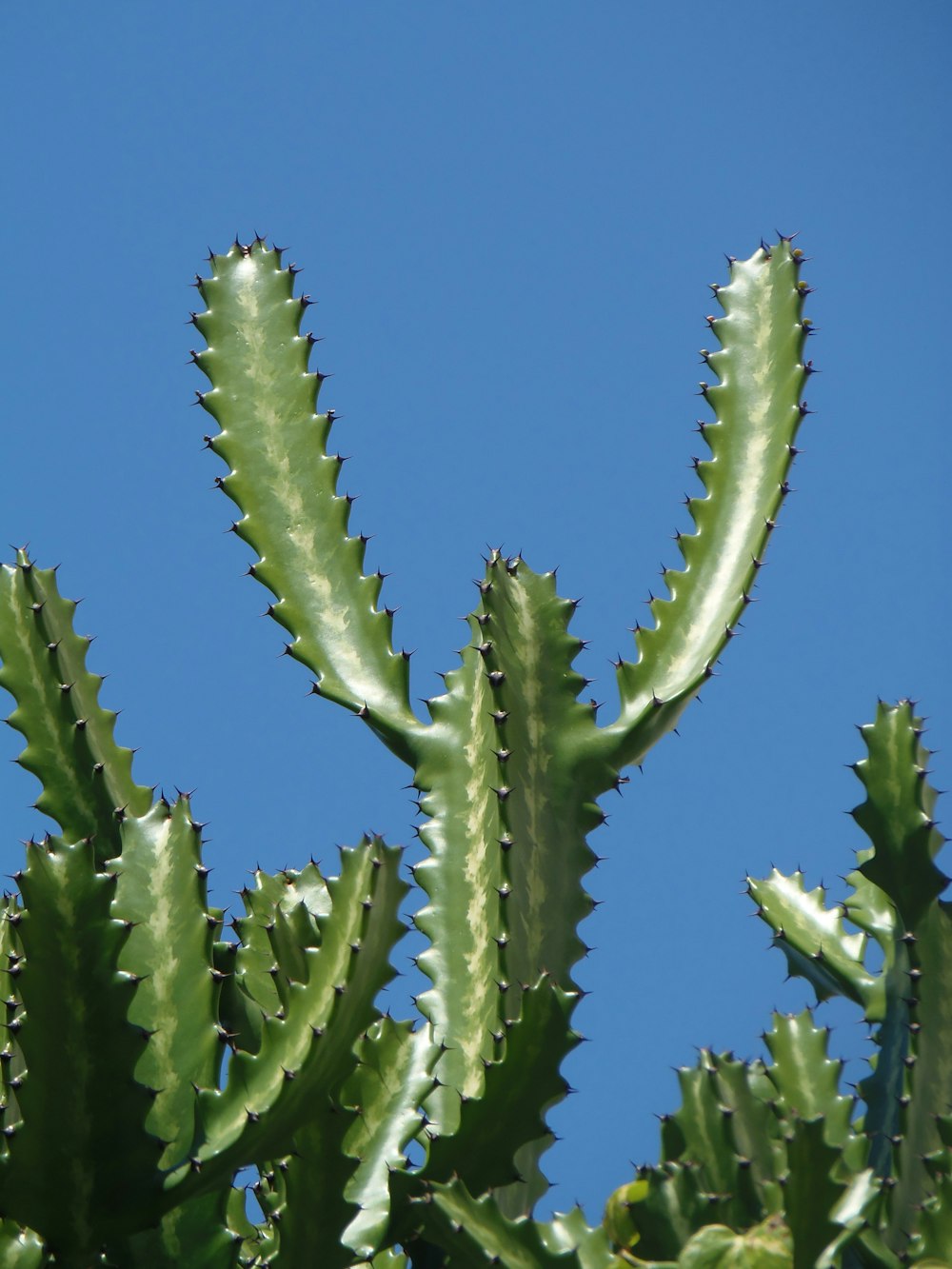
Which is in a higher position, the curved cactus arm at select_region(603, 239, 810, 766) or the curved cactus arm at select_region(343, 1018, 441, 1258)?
the curved cactus arm at select_region(603, 239, 810, 766)

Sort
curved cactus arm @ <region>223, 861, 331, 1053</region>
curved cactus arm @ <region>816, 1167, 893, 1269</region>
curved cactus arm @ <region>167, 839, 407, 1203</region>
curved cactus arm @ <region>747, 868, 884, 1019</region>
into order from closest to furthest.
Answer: curved cactus arm @ <region>816, 1167, 893, 1269</region> → curved cactus arm @ <region>167, 839, 407, 1203</region> → curved cactus arm @ <region>223, 861, 331, 1053</region> → curved cactus arm @ <region>747, 868, 884, 1019</region>

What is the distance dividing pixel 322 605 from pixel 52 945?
57 centimetres

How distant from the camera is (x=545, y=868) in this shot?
3.71 ft

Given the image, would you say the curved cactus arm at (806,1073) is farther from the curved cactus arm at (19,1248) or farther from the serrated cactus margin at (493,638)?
the curved cactus arm at (19,1248)

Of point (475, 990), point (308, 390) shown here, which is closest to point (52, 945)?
point (475, 990)

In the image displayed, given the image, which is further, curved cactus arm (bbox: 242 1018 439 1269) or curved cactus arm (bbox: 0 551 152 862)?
curved cactus arm (bbox: 0 551 152 862)

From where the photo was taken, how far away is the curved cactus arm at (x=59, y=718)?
111 cm

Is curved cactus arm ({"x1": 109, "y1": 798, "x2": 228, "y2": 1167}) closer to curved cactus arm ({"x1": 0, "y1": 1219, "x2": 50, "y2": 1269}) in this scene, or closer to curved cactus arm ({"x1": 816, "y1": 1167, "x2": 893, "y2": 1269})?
curved cactus arm ({"x1": 0, "y1": 1219, "x2": 50, "y2": 1269})

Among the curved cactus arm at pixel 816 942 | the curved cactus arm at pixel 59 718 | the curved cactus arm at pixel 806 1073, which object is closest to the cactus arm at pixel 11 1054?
the curved cactus arm at pixel 59 718

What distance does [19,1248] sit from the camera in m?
0.93

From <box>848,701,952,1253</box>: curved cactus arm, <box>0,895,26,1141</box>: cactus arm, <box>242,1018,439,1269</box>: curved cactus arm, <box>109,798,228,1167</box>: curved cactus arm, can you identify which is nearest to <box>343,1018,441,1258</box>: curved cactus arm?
<box>242,1018,439,1269</box>: curved cactus arm

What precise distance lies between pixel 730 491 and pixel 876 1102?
54cm

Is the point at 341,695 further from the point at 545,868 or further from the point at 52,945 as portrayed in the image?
the point at 52,945

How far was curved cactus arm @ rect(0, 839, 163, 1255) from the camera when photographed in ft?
2.72
